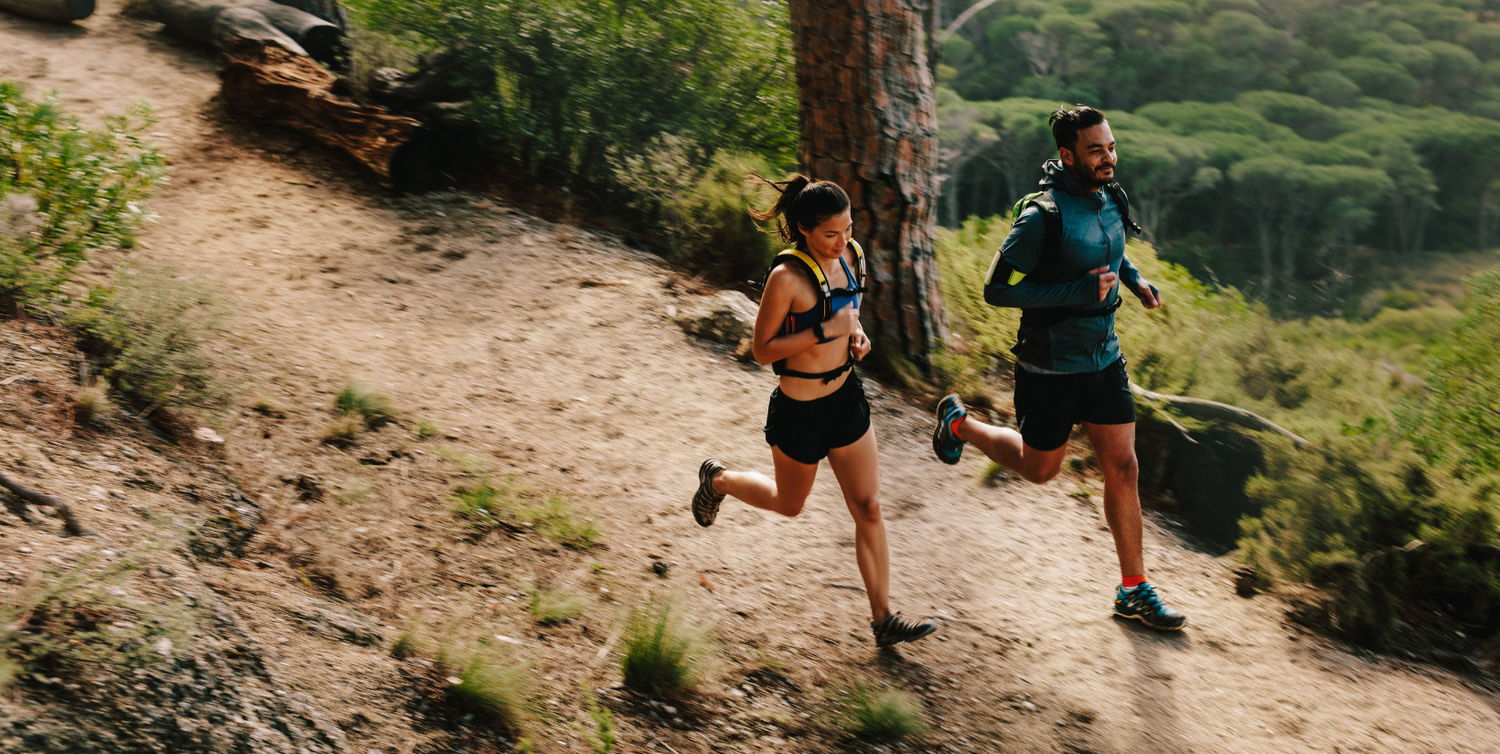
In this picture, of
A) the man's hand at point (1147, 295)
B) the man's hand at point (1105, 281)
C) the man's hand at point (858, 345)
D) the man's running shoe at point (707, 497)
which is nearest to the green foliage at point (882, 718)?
the man's running shoe at point (707, 497)

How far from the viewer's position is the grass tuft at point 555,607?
342cm

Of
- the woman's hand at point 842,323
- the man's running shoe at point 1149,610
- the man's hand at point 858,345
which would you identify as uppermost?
the woman's hand at point 842,323

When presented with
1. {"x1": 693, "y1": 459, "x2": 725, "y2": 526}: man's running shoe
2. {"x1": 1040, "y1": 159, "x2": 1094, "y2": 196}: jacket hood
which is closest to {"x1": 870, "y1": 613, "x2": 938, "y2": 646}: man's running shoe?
{"x1": 693, "y1": 459, "x2": 725, "y2": 526}: man's running shoe

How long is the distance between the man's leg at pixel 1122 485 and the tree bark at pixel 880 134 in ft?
8.00

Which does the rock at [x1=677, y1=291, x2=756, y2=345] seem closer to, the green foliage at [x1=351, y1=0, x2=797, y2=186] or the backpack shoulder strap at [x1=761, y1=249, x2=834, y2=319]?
the green foliage at [x1=351, y1=0, x2=797, y2=186]

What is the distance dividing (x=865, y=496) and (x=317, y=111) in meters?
6.15

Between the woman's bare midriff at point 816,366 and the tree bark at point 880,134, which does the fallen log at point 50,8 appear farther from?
the woman's bare midriff at point 816,366

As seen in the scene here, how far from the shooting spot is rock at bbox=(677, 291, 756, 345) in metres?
6.16

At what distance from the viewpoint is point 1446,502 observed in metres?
4.42

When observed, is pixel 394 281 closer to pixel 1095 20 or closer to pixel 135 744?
pixel 135 744

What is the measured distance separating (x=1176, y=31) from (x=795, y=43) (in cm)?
6436

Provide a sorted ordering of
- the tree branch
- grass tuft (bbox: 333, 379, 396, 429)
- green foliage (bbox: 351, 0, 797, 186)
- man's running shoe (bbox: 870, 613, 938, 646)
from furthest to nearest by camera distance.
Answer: green foliage (bbox: 351, 0, 797, 186) < the tree branch < grass tuft (bbox: 333, 379, 396, 429) < man's running shoe (bbox: 870, 613, 938, 646)

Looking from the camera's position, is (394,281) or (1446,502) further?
(394,281)

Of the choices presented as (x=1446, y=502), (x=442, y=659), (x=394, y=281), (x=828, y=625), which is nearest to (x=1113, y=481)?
(x=828, y=625)
